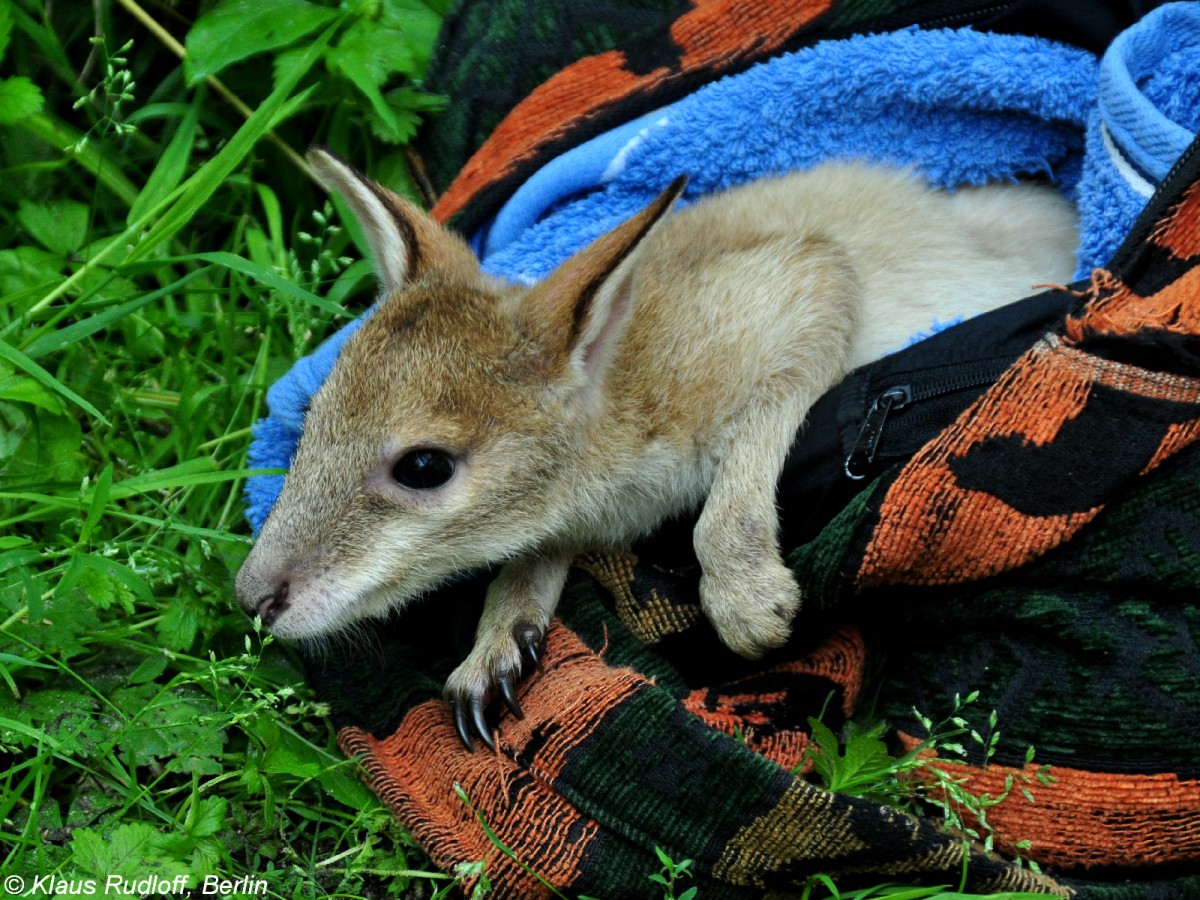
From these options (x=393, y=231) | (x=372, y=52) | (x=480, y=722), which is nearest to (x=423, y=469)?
(x=480, y=722)

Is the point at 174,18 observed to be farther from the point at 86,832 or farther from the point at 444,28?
the point at 86,832

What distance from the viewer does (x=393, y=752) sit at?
331cm

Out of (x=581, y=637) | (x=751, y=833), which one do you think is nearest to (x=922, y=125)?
(x=581, y=637)

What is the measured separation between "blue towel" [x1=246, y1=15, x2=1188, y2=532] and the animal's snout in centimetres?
74

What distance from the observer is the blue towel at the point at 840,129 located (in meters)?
3.95

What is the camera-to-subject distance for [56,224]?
429 cm

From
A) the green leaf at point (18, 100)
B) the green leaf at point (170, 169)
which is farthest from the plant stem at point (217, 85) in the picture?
the green leaf at point (18, 100)

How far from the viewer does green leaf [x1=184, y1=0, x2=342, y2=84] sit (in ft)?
13.7

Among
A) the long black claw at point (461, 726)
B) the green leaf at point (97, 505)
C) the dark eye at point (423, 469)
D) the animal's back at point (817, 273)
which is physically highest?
the animal's back at point (817, 273)

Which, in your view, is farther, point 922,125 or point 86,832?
point 922,125

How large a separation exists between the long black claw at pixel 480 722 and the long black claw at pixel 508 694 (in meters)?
0.06

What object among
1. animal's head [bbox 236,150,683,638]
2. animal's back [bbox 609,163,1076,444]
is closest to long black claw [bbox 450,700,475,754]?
animal's head [bbox 236,150,683,638]

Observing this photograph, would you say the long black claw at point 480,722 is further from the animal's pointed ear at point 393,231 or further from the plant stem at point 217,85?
the plant stem at point 217,85

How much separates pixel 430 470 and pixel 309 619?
474 mm
